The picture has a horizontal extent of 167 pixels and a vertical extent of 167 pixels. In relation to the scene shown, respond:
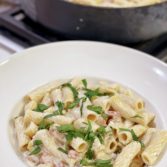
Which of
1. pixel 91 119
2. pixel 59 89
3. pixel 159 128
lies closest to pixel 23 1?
pixel 59 89

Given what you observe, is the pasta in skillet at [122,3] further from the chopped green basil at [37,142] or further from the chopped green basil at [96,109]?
the chopped green basil at [37,142]

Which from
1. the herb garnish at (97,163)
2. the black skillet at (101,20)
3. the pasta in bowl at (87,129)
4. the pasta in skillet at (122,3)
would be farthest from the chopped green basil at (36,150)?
the pasta in skillet at (122,3)

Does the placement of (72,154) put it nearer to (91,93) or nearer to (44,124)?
(44,124)

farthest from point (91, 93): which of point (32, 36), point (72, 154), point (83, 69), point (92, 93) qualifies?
point (32, 36)

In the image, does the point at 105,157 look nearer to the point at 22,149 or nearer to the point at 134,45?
the point at 22,149

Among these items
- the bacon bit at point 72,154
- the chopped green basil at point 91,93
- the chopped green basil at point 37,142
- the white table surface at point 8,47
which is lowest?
the white table surface at point 8,47

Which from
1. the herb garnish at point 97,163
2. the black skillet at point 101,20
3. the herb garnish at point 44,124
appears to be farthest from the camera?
the black skillet at point 101,20
